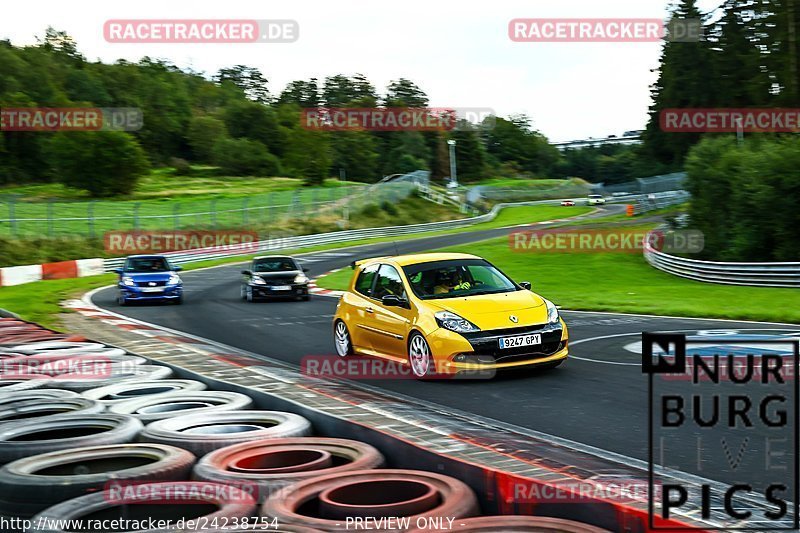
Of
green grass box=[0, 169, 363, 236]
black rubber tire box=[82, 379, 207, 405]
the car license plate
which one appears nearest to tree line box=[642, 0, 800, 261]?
the car license plate

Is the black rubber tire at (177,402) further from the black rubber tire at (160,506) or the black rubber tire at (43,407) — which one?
the black rubber tire at (160,506)

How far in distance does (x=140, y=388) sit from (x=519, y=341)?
443 cm

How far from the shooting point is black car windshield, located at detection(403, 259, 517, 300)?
37.9 ft

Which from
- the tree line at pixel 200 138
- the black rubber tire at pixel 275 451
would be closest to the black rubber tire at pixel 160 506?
the black rubber tire at pixel 275 451

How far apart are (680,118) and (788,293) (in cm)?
6944

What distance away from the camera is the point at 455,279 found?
1191 centimetres

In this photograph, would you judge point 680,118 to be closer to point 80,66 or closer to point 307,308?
point 307,308

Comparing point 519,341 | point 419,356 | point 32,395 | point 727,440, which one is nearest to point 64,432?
point 32,395

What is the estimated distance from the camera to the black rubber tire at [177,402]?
6922 mm

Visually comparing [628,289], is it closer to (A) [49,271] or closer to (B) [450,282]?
(B) [450,282]

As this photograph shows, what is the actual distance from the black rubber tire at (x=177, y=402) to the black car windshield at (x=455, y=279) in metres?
4.27

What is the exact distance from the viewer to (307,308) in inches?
868

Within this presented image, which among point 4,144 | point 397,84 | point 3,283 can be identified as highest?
point 397,84

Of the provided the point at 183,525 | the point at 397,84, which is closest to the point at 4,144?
the point at 397,84
